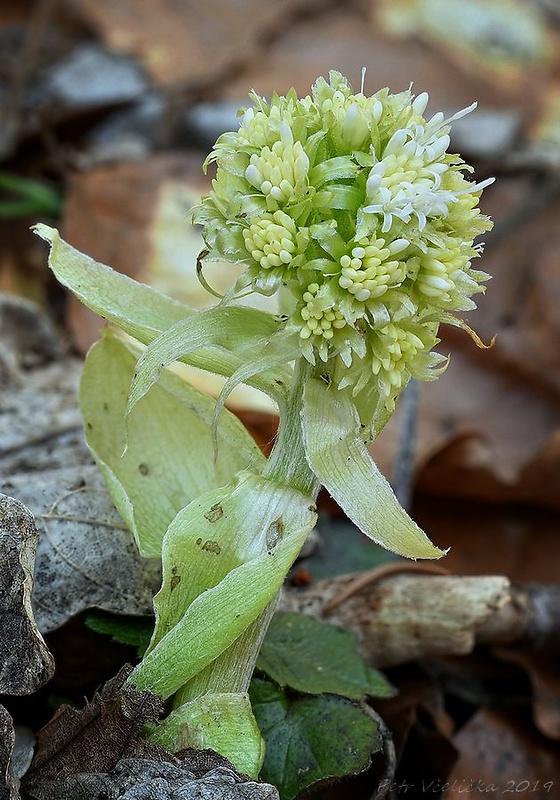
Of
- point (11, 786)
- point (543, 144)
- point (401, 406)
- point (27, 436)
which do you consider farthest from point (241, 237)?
point (543, 144)

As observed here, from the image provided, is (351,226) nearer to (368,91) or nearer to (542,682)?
(542,682)

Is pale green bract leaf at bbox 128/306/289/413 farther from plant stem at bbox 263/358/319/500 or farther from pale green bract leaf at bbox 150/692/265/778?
pale green bract leaf at bbox 150/692/265/778

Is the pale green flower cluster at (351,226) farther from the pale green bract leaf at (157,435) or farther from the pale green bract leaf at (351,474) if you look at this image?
the pale green bract leaf at (157,435)

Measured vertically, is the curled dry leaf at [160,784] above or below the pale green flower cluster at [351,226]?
below

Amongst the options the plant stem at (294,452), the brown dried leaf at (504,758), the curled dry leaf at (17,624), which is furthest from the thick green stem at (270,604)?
the brown dried leaf at (504,758)

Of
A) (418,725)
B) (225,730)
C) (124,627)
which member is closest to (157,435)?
(124,627)
